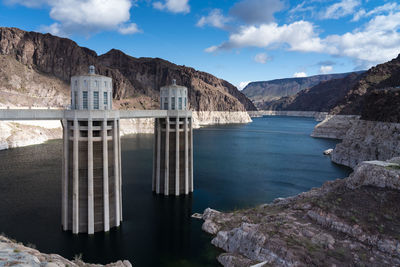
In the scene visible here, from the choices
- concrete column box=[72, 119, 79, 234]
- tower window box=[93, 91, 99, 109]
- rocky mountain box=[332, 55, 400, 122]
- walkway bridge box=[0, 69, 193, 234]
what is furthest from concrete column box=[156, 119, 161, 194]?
rocky mountain box=[332, 55, 400, 122]

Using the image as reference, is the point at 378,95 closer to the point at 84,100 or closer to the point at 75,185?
the point at 84,100

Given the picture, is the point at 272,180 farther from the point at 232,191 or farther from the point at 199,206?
the point at 199,206

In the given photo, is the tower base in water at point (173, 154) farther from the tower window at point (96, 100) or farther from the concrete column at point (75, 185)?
the concrete column at point (75, 185)

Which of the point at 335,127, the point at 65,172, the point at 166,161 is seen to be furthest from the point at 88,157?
the point at 335,127

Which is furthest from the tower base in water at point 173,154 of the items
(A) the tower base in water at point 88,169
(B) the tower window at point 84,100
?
(B) the tower window at point 84,100

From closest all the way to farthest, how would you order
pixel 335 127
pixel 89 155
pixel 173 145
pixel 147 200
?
1. pixel 89 155
2. pixel 173 145
3. pixel 147 200
4. pixel 335 127

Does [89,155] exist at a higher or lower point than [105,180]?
higher
